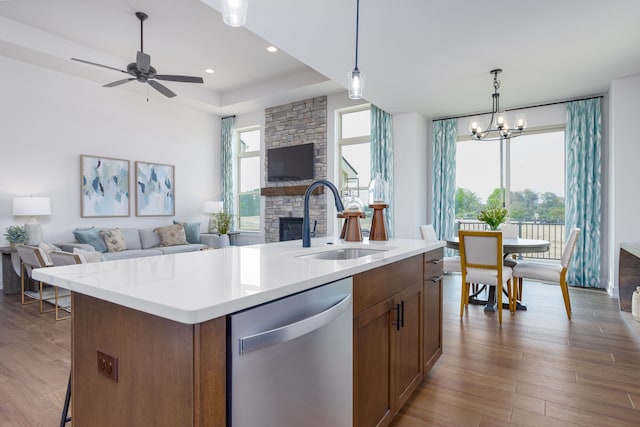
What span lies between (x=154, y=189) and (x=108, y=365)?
610 cm

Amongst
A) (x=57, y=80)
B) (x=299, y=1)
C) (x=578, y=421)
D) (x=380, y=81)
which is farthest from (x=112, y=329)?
(x=57, y=80)

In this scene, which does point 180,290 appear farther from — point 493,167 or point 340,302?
point 493,167

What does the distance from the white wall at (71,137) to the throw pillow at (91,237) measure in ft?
1.10

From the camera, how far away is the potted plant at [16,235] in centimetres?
447

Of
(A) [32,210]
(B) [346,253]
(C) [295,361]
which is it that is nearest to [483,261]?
(B) [346,253]

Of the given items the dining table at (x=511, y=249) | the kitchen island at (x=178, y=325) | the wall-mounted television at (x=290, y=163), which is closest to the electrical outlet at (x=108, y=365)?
the kitchen island at (x=178, y=325)

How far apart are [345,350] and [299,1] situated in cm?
250

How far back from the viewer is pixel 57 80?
204 inches

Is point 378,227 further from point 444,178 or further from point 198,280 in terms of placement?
point 444,178

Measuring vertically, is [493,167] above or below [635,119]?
below

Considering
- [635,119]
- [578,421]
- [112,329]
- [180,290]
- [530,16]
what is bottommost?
[578,421]

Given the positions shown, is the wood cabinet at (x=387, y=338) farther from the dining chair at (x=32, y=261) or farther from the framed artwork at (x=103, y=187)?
the framed artwork at (x=103, y=187)

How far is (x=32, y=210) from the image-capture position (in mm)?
4598

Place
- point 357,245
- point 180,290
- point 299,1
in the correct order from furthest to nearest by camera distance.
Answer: point 299,1
point 357,245
point 180,290
